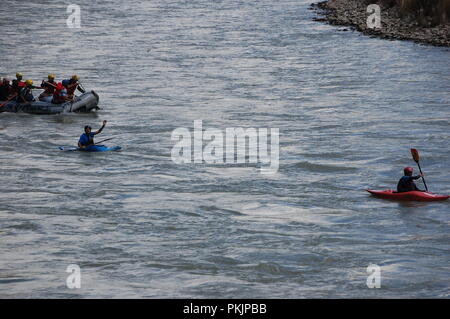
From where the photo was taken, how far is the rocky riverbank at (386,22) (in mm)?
42594

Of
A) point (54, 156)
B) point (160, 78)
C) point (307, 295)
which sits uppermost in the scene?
point (160, 78)

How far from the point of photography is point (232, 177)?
74.3 ft

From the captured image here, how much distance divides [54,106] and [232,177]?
9.47 m

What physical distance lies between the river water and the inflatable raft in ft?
1.01

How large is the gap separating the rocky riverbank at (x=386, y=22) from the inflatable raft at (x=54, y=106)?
58.4ft

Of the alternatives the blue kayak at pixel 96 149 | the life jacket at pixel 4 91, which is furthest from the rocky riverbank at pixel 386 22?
the blue kayak at pixel 96 149

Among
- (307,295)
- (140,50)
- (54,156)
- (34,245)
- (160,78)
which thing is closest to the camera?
(307,295)

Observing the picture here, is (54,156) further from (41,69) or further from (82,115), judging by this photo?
(41,69)

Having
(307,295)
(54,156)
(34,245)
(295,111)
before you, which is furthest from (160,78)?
(307,295)

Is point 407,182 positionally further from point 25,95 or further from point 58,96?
point 25,95

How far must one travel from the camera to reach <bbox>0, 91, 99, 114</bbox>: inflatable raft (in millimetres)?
29984

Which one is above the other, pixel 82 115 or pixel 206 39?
pixel 206 39

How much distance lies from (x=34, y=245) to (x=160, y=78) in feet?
65.6

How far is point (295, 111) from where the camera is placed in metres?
30.7
